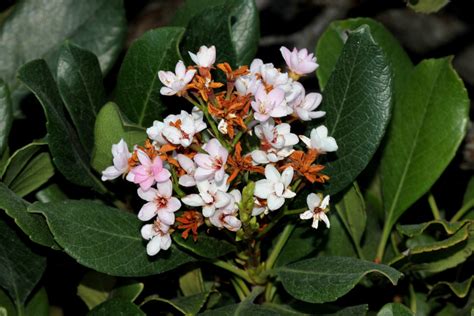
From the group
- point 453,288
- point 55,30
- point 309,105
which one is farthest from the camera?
point 55,30

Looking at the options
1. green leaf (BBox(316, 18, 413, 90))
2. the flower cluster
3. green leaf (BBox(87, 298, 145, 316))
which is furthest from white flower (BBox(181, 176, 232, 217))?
green leaf (BBox(316, 18, 413, 90))

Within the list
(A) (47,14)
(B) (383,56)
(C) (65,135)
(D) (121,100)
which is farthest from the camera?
(A) (47,14)

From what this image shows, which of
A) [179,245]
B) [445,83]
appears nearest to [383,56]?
[445,83]

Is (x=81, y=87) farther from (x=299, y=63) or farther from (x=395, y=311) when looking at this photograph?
(x=395, y=311)

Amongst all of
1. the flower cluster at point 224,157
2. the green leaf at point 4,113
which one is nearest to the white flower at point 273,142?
the flower cluster at point 224,157

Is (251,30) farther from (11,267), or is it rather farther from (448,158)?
(11,267)

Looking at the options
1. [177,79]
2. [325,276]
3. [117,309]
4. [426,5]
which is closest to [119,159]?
[177,79]
